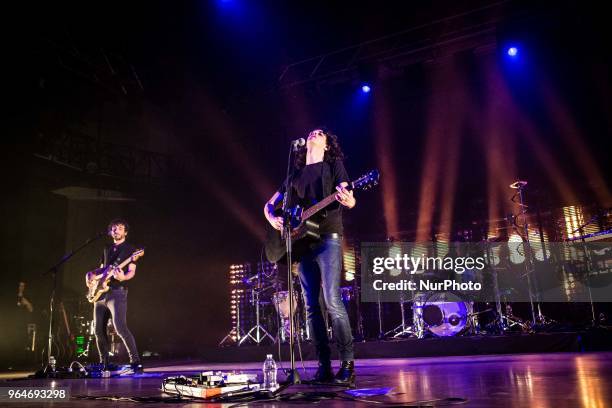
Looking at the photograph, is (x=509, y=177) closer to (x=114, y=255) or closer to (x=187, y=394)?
(x=114, y=255)

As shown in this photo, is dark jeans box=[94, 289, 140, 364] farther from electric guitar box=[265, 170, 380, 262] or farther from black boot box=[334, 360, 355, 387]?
black boot box=[334, 360, 355, 387]

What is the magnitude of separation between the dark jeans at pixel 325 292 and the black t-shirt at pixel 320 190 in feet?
0.42

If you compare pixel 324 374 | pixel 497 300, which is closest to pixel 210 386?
pixel 324 374

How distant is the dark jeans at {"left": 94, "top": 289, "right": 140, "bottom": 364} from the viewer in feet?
19.4

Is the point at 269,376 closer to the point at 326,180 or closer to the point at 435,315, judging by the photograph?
the point at 326,180

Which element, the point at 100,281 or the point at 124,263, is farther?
the point at 124,263

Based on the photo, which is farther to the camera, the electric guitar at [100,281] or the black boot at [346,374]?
the electric guitar at [100,281]

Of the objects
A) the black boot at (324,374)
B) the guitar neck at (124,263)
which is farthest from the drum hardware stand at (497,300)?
the guitar neck at (124,263)

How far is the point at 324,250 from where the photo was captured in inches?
138

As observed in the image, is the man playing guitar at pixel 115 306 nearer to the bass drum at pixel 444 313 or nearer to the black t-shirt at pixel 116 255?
the black t-shirt at pixel 116 255

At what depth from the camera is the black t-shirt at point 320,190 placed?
358cm

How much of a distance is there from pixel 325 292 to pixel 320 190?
78 centimetres

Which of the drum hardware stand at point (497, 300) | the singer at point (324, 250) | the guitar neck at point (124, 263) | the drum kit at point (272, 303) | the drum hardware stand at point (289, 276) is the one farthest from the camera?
the drum kit at point (272, 303)

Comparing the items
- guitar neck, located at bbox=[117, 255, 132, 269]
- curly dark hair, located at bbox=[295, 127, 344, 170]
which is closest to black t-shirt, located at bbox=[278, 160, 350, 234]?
curly dark hair, located at bbox=[295, 127, 344, 170]
